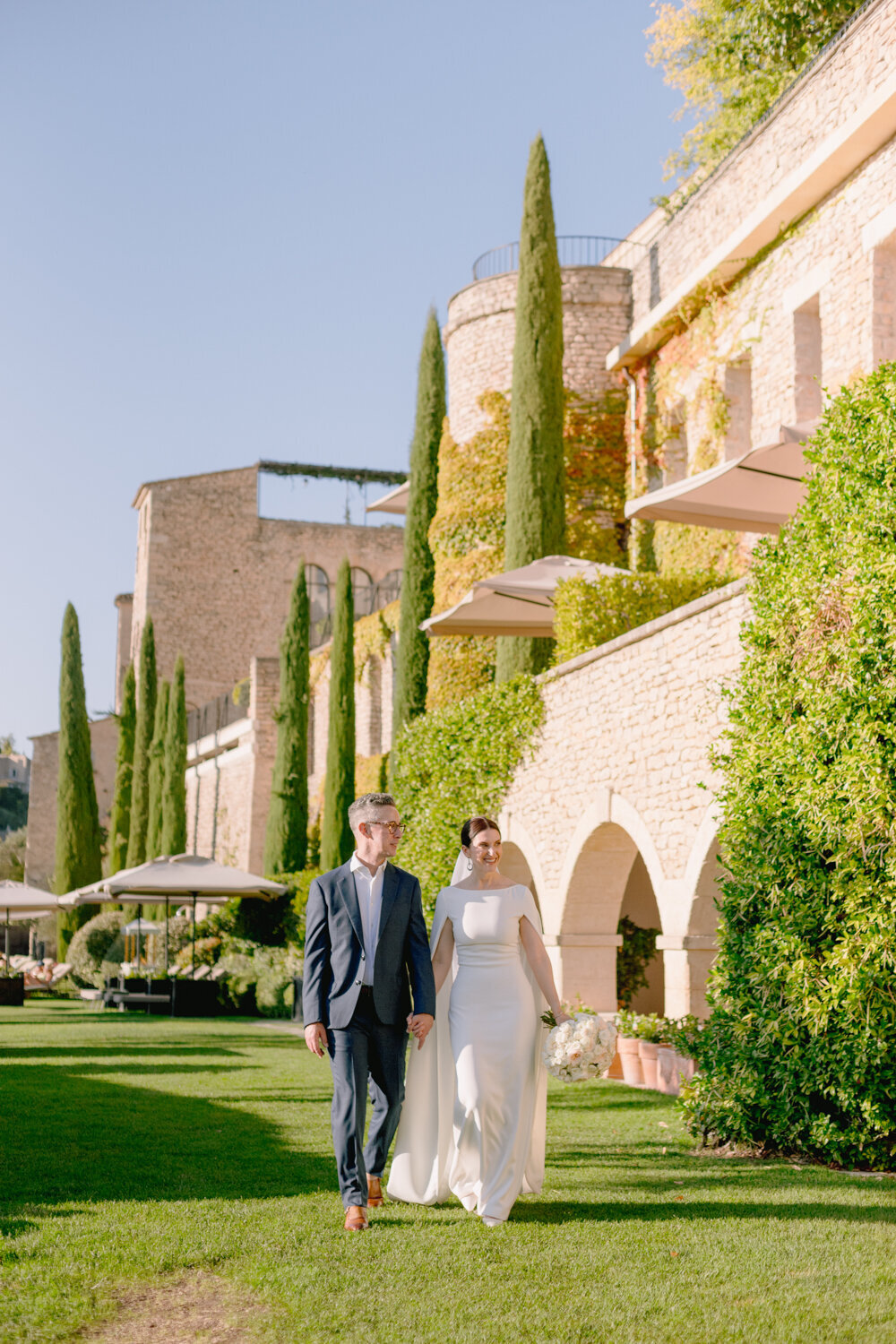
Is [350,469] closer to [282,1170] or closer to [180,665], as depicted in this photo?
[180,665]

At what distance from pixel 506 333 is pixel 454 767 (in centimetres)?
869

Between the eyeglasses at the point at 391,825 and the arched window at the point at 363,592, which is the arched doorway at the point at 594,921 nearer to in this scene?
the eyeglasses at the point at 391,825

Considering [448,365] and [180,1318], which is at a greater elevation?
[448,365]

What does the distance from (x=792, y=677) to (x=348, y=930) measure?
10.3 ft

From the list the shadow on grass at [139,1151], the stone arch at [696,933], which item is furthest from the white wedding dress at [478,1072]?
the stone arch at [696,933]

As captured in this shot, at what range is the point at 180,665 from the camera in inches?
1371

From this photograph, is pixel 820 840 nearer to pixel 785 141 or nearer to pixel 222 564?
pixel 785 141

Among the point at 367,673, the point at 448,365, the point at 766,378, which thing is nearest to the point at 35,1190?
the point at 766,378

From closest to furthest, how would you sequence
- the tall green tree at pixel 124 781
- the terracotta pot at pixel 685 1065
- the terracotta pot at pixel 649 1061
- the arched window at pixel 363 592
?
the terracotta pot at pixel 685 1065 → the terracotta pot at pixel 649 1061 → the tall green tree at pixel 124 781 → the arched window at pixel 363 592

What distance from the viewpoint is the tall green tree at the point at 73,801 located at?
3462 cm

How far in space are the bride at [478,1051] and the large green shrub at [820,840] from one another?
171cm

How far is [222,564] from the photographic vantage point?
4241 centimetres

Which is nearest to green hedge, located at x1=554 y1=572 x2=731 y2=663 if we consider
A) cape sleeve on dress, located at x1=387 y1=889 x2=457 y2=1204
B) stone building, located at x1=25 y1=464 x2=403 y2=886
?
cape sleeve on dress, located at x1=387 y1=889 x2=457 y2=1204

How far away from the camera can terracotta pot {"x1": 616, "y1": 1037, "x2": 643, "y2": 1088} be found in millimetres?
11164
